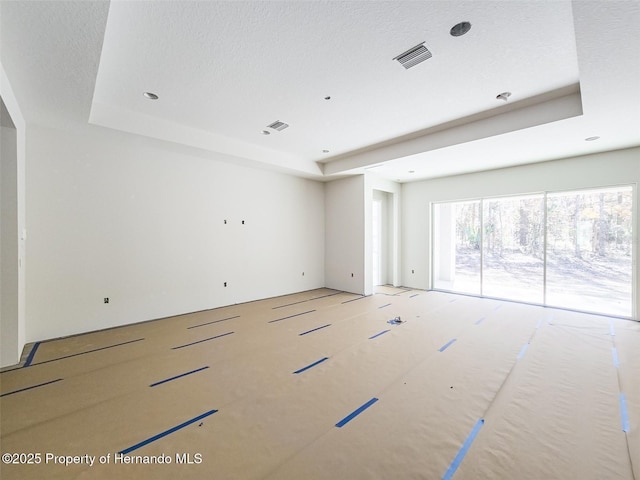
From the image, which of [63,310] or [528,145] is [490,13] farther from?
[63,310]

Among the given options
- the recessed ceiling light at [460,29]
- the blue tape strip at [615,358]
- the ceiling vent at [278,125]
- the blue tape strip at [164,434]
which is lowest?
the blue tape strip at [164,434]

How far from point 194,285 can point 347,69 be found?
430 centimetres

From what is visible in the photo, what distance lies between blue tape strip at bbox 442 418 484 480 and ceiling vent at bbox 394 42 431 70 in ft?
10.4

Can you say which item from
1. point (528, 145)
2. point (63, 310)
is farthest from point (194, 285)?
point (528, 145)

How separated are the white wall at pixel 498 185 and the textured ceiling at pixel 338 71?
445 mm

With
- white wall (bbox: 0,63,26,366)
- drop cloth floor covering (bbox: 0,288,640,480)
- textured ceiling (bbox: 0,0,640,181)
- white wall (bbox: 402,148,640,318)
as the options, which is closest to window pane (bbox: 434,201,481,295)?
white wall (bbox: 402,148,640,318)

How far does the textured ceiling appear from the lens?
2.07 meters

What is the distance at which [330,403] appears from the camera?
7.68 feet

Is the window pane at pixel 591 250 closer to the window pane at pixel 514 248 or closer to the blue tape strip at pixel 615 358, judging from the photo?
the window pane at pixel 514 248

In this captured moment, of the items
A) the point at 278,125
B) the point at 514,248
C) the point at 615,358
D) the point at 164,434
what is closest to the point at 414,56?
the point at 278,125

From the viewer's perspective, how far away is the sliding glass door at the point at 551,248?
4.86 meters

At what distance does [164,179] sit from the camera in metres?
4.73

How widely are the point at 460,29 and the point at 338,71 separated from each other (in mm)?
1137

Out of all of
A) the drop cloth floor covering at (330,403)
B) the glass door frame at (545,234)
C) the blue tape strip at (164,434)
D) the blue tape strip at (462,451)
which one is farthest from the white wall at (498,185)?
the blue tape strip at (164,434)
